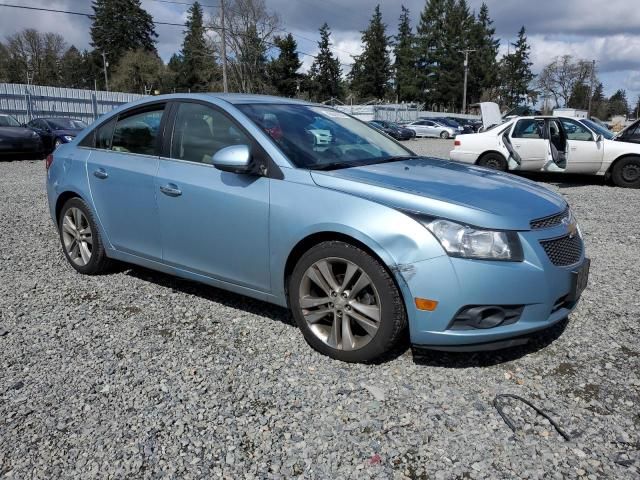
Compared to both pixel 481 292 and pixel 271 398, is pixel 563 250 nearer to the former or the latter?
pixel 481 292

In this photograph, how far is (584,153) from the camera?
36.6ft

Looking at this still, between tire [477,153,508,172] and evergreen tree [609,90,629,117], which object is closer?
tire [477,153,508,172]

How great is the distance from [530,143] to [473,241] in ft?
31.7

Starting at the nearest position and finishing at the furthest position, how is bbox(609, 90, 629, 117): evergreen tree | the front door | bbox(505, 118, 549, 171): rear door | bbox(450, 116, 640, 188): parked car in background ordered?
1. the front door
2. bbox(450, 116, 640, 188): parked car in background
3. bbox(505, 118, 549, 171): rear door
4. bbox(609, 90, 629, 117): evergreen tree

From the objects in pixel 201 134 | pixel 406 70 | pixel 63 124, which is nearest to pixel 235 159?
pixel 201 134

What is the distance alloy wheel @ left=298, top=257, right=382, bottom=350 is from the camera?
120 inches

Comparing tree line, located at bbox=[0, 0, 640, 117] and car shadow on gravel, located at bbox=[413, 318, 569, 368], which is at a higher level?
tree line, located at bbox=[0, 0, 640, 117]

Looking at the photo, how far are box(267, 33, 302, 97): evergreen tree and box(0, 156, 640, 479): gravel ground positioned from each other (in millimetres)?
64156

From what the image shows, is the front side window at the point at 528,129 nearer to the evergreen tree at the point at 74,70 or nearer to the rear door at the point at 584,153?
the rear door at the point at 584,153

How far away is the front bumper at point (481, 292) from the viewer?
109 inches

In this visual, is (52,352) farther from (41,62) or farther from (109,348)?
(41,62)

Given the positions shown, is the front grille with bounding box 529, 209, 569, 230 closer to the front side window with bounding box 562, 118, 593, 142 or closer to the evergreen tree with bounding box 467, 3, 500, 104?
the front side window with bounding box 562, 118, 593, 142

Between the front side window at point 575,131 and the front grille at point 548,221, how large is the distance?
359 inches

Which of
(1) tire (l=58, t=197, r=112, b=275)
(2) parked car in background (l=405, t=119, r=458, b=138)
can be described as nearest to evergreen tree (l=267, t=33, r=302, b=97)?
(2) parked car in background (l=405, t=119, r=458, b=138)
